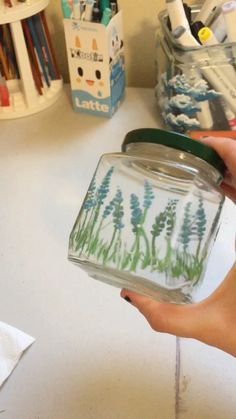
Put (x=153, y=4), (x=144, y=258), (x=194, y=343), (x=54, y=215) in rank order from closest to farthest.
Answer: (x=144, y=258), (x=194, y=343), (x=54, y=215), (x=153, y=4)

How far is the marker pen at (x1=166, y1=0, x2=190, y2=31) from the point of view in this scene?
0.57 meters

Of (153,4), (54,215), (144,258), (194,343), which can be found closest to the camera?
(144,258)

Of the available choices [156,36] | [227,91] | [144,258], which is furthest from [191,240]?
[156,36]

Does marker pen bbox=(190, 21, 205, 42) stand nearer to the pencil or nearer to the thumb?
the pencil

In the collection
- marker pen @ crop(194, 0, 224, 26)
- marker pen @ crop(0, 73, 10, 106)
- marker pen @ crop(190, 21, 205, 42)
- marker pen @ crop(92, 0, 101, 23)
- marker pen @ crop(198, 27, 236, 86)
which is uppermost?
marker pen @ crop(92, 0, 101, 23)

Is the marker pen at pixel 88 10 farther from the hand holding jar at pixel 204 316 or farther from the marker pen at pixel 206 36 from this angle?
the hand holding jar at pixel 204 316

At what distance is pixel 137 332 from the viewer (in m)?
0.47

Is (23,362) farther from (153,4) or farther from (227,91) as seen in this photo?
(153,4)

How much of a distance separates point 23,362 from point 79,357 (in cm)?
5

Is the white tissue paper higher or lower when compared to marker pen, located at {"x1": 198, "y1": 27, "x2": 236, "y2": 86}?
lower

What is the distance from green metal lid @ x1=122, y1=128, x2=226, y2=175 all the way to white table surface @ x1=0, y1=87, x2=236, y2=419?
7.0 inches

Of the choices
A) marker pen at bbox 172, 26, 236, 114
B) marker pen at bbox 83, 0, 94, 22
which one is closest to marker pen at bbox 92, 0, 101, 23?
marker pen at bbox 83, 0, 94, 22

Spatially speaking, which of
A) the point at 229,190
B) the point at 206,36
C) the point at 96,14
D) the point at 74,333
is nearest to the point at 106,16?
the point at 96,14

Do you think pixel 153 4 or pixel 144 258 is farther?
pixel 153 4
